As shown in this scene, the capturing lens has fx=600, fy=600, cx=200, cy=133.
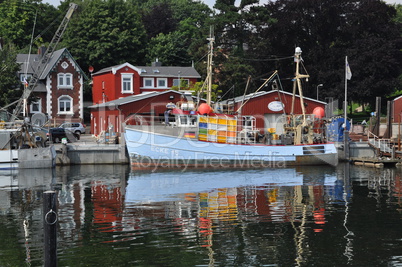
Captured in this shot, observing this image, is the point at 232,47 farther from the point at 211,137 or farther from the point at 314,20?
the point at 211,137

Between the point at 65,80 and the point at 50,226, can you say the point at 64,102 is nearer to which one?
the point at 65,80

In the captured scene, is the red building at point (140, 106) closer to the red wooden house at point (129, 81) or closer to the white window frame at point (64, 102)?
the red wooden house at point (129, 81)

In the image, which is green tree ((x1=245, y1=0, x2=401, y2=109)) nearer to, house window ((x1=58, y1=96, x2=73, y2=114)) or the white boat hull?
house window ((x1=58, y1=96, x2=73, y2=114))

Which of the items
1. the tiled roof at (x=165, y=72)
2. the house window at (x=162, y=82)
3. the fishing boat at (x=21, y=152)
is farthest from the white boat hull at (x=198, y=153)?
the house window at (x=162, y=82)

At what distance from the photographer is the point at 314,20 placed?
256 ft

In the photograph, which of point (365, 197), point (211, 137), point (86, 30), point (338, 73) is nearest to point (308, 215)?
point (365, 197)

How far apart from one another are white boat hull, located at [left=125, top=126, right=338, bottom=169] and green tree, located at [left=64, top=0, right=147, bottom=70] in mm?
41756

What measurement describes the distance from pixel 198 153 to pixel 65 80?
34857mm

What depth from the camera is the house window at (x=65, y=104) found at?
7494 cm

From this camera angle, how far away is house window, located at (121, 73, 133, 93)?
7350 cm

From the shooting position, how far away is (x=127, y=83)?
2908 inches

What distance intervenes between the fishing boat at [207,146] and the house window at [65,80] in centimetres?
3138

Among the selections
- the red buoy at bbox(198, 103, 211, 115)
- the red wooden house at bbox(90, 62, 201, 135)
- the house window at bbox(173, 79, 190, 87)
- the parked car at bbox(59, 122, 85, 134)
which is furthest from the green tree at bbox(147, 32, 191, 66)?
the red buoy at bbox(198, 103, 211, 115)

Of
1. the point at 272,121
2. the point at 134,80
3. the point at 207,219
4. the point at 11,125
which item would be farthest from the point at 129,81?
the point at 207,219
